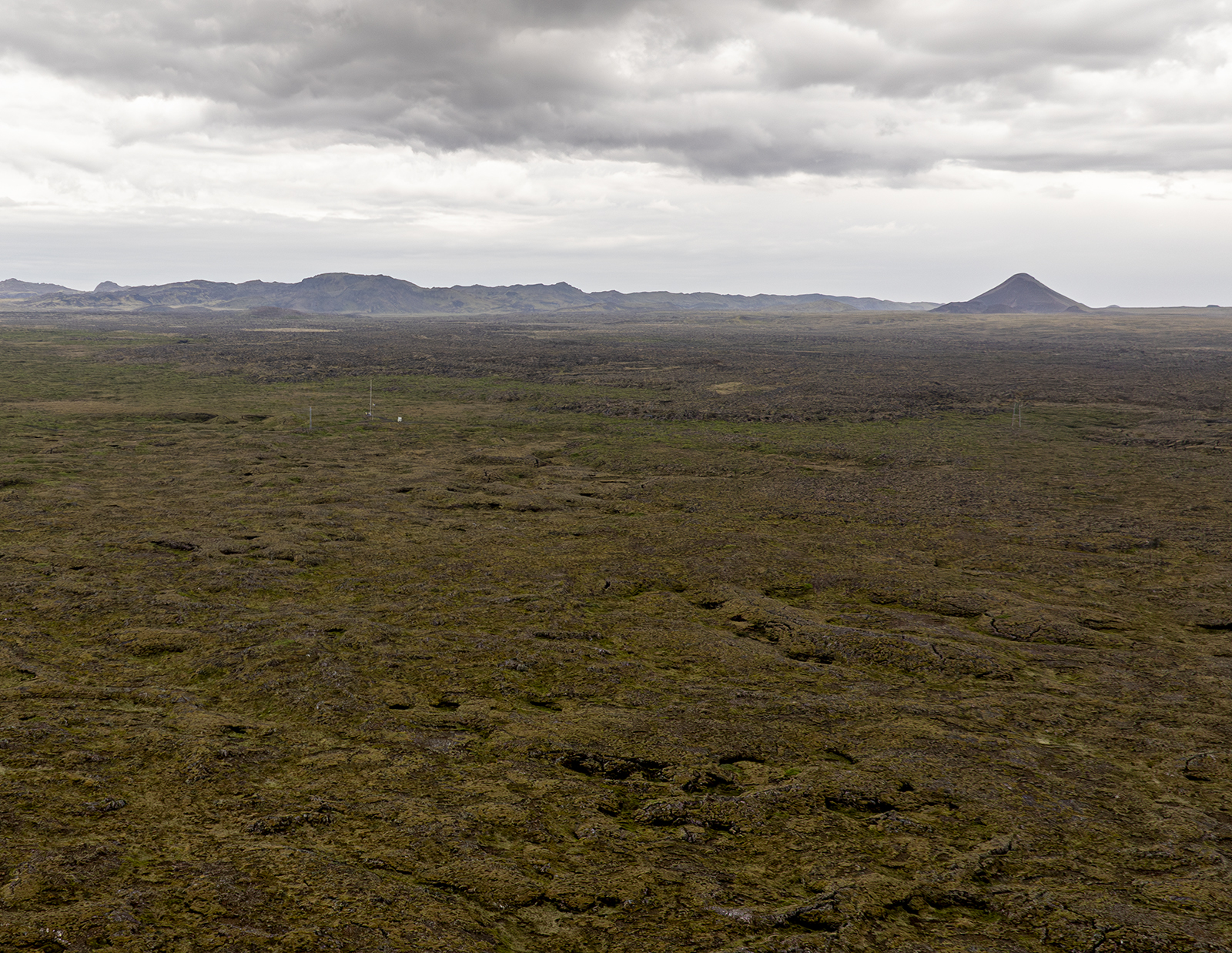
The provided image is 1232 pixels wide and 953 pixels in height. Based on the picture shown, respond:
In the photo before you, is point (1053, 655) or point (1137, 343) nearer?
point (1053, 655)

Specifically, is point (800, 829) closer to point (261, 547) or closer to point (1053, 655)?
point (1053, 655)

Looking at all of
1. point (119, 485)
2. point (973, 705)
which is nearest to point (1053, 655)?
point (973, 705)

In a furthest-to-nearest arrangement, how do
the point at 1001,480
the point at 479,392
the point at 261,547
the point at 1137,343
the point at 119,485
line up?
1. the point at 1137,343
2. the point at 479,392
3. the point at 1001,480
4. the point at 119,485
5. the point at 261,547

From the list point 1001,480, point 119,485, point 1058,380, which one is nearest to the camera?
point 119,485

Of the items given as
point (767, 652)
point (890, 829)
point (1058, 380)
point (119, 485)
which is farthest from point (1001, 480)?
point (1058, 380)

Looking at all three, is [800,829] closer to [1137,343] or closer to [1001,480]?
[1001,480]

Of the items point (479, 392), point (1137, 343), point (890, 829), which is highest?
point (1137, 343)

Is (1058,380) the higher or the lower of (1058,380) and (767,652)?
the higher
